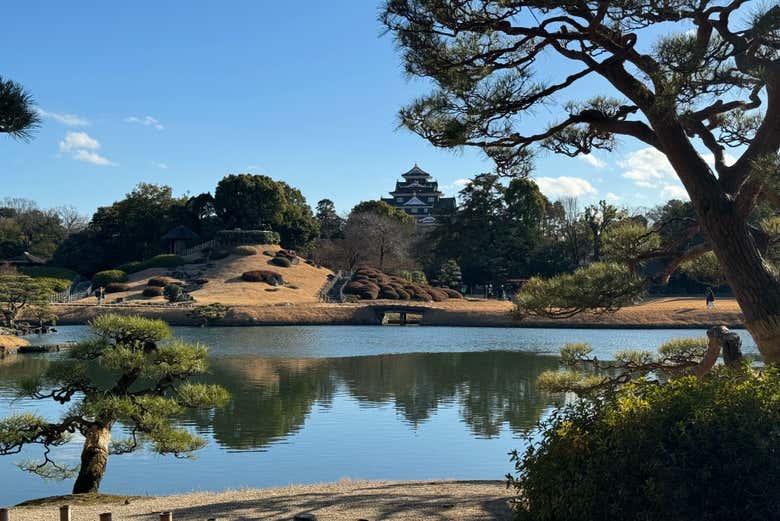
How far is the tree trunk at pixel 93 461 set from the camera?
7.66 meters

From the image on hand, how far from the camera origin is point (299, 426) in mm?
12750

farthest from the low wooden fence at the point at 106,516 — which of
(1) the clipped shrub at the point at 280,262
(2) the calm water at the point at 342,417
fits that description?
(1) the clipped shrub at the point at 280,262

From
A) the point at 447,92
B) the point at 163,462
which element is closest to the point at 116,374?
the point at 163,462

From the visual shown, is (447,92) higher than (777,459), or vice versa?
(447,92)

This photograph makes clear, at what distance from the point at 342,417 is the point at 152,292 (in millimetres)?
33202

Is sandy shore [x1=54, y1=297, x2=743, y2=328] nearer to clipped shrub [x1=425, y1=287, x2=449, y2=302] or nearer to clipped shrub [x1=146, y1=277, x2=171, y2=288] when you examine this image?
clipped shrub [x1=425, y1=287, x2=449, y2=302]

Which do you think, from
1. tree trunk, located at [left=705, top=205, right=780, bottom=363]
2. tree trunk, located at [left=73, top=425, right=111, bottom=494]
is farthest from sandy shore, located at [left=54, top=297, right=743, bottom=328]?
tree trunk, located at [left=705, top=205, right=780, bottom=363]

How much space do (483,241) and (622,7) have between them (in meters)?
46.4

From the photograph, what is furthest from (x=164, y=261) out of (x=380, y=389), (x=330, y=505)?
(x=330, y=505)

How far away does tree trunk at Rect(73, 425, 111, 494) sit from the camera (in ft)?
25.1

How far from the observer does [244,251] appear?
2089 inches

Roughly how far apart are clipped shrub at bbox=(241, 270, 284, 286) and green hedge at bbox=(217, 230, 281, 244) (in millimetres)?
6591

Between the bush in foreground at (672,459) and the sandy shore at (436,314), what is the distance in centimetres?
3283

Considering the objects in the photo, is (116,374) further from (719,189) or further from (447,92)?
(719,189)
